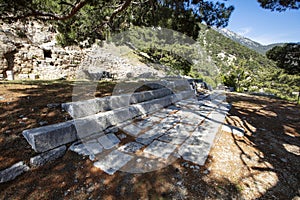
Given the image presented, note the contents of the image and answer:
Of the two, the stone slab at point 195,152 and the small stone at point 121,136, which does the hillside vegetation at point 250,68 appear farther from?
the small stone at point 121,136

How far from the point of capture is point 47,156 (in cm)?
147

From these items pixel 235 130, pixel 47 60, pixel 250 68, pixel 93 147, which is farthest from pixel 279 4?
pixel 250 68

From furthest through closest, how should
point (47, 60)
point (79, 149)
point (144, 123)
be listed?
1. point (47, 60)
2. point (144, 123)
3. point (79, 149)

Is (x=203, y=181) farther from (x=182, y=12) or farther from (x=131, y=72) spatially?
(x=131, y=72)

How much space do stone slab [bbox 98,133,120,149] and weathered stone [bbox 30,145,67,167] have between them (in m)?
0.44

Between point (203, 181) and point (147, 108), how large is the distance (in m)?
2.04

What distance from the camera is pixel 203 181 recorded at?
4.40 feet

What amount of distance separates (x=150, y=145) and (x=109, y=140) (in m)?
0.58

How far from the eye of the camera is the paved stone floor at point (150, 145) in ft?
5.10

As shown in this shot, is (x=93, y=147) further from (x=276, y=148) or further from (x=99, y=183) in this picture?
(x=276, y=148)

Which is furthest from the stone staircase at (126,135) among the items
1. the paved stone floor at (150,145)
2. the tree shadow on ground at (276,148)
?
the tree shadow on ground at (276,148)

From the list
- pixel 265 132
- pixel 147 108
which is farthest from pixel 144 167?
pixel 265 132

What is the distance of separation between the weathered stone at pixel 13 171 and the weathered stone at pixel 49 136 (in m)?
0.18

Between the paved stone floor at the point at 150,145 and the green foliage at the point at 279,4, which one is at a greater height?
the green foliage at the point at 279,4
